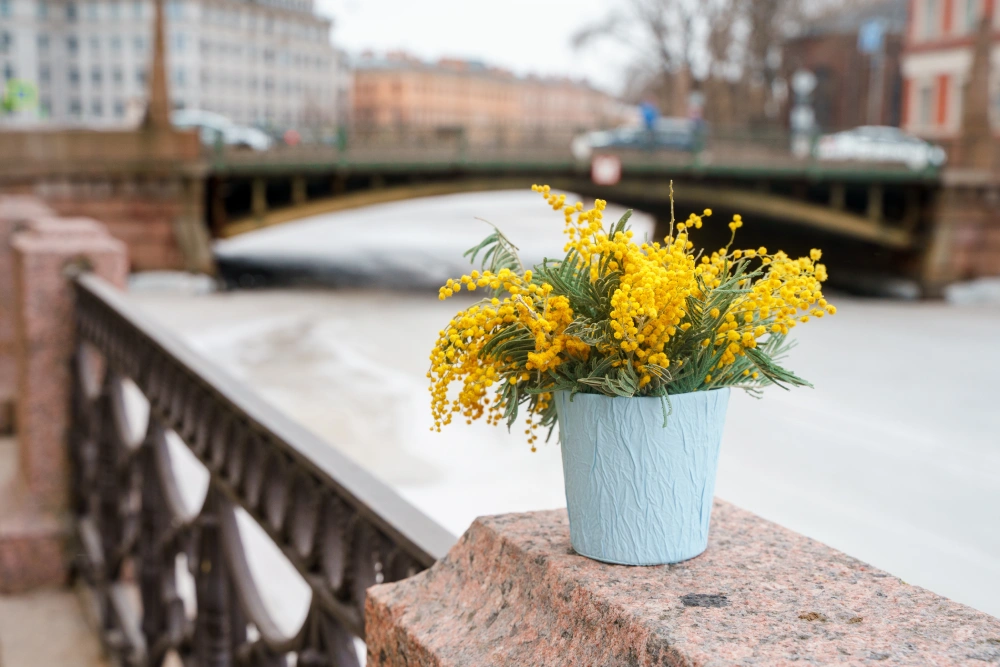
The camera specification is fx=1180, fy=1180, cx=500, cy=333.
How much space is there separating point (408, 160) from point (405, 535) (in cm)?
1859

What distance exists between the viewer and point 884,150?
24234 mm

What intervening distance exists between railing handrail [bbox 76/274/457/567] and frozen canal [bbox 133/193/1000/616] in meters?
4.10

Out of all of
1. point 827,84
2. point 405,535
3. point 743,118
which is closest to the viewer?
point 405,535

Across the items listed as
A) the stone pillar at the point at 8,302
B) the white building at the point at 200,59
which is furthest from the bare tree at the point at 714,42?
the white building at the point at 200,59

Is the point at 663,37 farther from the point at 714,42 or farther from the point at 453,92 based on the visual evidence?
the point at 453,92

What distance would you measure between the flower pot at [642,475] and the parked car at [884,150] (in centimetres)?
2081

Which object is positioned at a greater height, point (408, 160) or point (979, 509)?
point (408, 160)

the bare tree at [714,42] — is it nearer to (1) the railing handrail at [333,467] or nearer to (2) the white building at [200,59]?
(1) the railing handrail at [333,467]

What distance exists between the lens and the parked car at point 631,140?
2083 centimetres

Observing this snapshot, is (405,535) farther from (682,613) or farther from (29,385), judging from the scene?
(29,385)

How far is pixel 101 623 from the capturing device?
419 cm

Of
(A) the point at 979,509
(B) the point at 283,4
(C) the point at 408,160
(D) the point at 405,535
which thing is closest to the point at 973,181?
(C) the point at 408,160

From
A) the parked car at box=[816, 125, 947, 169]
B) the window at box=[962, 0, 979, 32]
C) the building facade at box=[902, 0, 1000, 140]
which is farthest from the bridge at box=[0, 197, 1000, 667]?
the window at box=[962, 0, 979, 32]

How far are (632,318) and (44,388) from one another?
3613 mm
